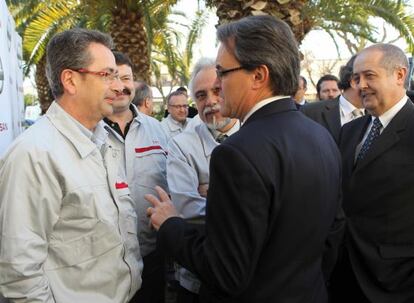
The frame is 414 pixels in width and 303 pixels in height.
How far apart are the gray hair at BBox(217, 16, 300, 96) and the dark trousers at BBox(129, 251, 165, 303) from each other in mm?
1511

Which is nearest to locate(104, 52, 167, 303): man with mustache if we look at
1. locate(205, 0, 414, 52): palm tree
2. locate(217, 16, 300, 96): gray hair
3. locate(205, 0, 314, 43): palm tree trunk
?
locate(217, 16, 300, 96): gray hair

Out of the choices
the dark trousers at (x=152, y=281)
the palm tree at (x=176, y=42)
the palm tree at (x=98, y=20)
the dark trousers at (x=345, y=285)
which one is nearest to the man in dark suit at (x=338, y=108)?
the dark trousers at (x=345, y=285)

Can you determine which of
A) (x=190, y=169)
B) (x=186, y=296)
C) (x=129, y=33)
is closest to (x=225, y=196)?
(x=190, y=169)

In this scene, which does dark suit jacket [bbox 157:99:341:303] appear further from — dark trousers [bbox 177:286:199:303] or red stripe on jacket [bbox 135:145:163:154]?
red stripe on jacket [bbox 135:145:163:154]

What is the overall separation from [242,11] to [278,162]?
299 cm

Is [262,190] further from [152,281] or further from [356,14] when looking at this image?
[356,14]

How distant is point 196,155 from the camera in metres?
2.54

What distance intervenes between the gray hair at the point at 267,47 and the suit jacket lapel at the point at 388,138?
1058 millimetres

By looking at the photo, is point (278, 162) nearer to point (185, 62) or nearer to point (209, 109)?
point (209, 109)

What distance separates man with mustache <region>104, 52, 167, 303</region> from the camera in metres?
2.70

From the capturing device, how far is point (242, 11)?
13.6 feet

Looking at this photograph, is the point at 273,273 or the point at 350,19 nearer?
the point at 273,273

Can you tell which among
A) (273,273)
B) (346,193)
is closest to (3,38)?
(273,273)

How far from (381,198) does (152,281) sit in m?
1.52
